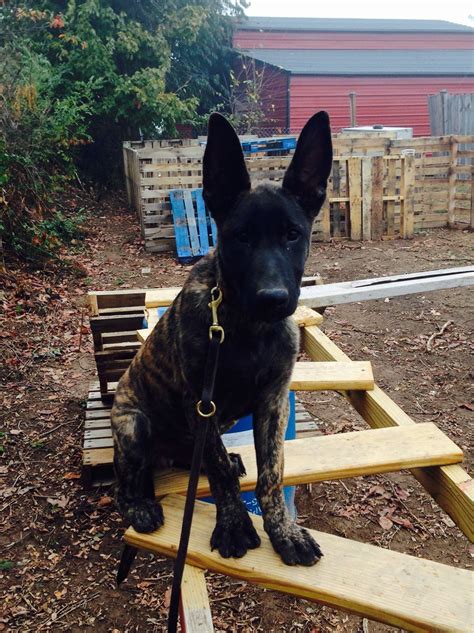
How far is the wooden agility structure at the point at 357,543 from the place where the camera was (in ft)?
6.00

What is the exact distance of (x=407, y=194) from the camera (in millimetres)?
11219

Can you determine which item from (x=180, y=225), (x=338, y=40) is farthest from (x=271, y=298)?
(x=338, y=40)

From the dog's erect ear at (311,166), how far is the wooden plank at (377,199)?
9.18 m

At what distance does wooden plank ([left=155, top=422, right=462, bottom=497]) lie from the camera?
8.11 ft

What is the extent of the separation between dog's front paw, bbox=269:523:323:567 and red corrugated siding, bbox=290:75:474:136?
23568 millimetres

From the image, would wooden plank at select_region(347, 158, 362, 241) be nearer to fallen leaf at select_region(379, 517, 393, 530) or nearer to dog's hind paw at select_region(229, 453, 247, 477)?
fallen leaf at select_region(379, 517, 393, 530)

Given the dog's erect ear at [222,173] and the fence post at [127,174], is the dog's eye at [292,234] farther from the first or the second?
the fence post at [127,174]

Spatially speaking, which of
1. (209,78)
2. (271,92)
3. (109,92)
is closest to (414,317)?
(109,92)

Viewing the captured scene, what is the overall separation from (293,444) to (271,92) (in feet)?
80.7

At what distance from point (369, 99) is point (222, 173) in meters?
25.7

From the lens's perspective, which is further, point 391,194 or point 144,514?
point 391,194

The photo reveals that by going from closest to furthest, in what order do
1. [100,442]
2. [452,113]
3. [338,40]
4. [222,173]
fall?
[222,173] < [100,442] < [452,113] < [338,40]

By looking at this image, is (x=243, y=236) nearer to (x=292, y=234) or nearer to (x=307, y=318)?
(x=292, y=234)

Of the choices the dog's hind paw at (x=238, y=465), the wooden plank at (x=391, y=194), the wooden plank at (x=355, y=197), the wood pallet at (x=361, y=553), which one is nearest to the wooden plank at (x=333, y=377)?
the wood pallet at (x=361, y=553)
